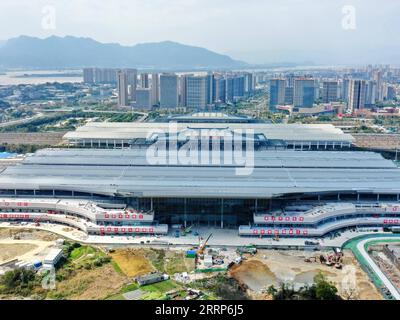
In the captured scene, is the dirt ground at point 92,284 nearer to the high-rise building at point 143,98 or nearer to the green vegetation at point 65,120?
the green vegetation at point 65,120

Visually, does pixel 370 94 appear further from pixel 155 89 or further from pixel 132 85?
pixel 132 85

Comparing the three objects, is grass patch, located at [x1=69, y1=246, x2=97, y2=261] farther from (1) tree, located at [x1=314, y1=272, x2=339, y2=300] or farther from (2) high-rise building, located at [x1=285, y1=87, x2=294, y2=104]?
(2) high-rise building, located at [x1=285, y1=87, x2=294, y2=104]

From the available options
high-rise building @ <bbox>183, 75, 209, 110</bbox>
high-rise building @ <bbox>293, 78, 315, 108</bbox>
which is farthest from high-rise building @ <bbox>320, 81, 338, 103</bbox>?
high-rise building @ <bbox>183, 75, 209, 110</bbox>

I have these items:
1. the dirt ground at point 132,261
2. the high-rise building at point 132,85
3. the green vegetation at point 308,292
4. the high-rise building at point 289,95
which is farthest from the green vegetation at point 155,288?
the high-rise building at point 289,95

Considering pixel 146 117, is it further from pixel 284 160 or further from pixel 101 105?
pixel 284 160

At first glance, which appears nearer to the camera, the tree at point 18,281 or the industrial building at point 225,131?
the tree at point 18,281

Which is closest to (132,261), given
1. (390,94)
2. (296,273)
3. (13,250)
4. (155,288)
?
(155,288)
